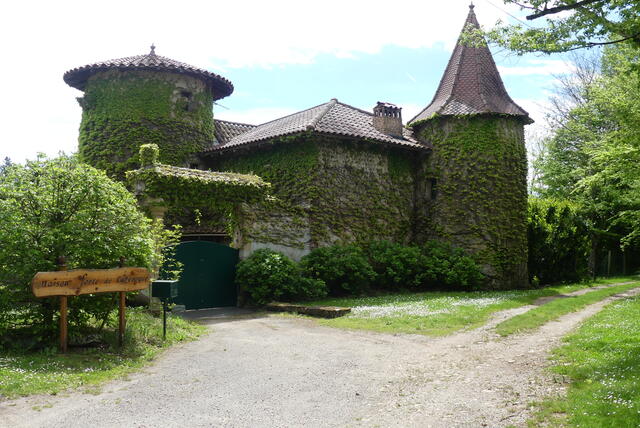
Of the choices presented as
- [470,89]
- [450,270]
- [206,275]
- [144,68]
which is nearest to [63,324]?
[206,275]

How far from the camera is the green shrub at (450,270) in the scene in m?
18.0

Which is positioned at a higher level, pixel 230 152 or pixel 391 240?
pixel 230 152

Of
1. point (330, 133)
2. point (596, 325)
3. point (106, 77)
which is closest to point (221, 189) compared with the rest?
point (330, 133)

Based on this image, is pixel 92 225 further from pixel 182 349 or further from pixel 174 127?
pixel 174 127

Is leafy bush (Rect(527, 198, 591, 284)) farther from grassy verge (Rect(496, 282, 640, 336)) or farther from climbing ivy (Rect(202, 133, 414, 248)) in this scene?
climbing ivy (Rect(202, 133, 414, 248))

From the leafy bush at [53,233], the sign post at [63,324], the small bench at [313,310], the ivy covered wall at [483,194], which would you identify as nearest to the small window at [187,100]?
the ivy covered wall at [483,194]

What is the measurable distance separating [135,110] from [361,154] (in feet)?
28.6

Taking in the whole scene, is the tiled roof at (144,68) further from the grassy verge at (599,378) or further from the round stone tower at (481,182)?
the grassy verge at (599,378)

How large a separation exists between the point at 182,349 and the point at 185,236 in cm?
1109

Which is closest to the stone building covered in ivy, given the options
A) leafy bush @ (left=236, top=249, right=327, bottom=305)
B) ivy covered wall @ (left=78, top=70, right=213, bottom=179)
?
ivy covered wall @ (left=78, top=70, right=213, bottom=179)

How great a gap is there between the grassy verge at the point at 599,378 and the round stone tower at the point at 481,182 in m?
9.15

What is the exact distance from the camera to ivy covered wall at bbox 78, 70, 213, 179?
62.5 ft

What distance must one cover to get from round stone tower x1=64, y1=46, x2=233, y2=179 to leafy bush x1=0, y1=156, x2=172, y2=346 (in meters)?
10.7

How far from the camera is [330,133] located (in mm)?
16953
